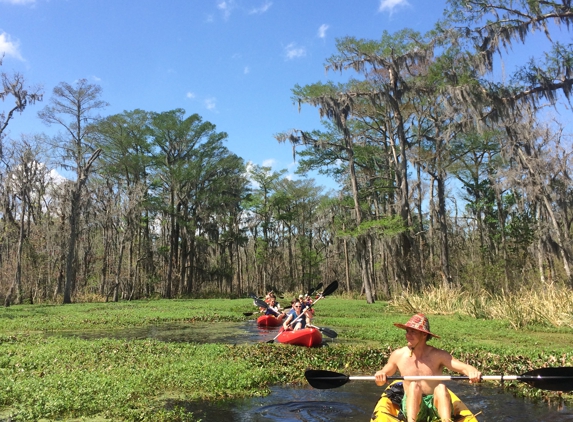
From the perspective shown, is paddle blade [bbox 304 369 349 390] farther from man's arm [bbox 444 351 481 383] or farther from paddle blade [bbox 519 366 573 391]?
paddle blade [bbox 519 366 573 391]

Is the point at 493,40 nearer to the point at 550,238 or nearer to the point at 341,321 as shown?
the point at 550,238

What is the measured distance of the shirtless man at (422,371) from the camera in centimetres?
514

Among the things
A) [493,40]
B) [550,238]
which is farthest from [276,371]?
[550,238]

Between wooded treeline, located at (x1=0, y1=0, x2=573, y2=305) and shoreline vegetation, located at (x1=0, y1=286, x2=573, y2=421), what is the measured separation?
636cm

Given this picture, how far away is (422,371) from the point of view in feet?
17.8

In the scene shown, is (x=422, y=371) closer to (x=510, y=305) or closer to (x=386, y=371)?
(x=386, y=371)

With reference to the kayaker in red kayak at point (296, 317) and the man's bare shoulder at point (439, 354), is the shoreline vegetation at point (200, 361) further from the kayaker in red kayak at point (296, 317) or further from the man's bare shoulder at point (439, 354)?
the man's bare shoulder at point (439, 354)

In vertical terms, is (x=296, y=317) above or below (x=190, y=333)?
above

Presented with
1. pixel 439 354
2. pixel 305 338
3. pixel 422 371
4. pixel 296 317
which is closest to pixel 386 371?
pixel 422 371

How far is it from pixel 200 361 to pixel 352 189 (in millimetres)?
22421

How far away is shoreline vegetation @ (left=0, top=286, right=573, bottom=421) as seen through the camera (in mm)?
6250

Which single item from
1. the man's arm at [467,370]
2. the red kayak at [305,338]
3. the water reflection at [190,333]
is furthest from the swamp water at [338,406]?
the water reflection at [190,333]

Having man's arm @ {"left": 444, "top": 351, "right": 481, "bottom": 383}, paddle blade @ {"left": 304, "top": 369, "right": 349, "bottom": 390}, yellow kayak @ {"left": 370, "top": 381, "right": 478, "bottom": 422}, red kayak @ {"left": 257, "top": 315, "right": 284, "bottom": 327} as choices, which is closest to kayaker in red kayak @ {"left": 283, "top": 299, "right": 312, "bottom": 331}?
red kayak @ {"left": 257, "top": 315, "right": 284, "bottom": 327}

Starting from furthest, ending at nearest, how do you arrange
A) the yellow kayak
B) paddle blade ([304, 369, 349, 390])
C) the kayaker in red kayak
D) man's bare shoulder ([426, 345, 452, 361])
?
the kayaker in red kayak < paddle blade ([304, 369, 349, 390]) < man's bare shoulder ([426, 345, 452, 361]) < the yellow kayak
